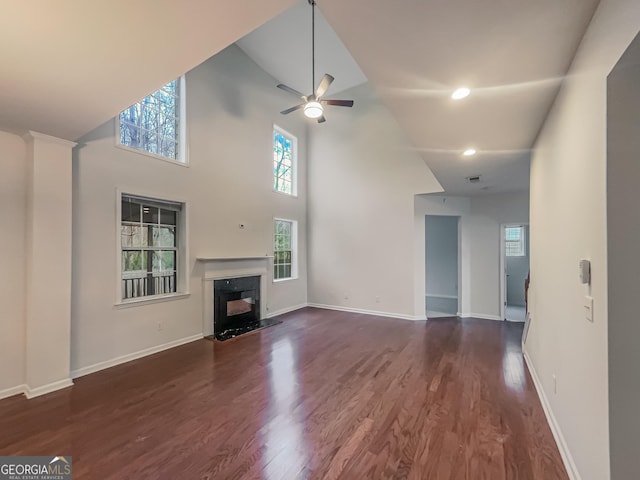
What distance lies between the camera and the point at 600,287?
1.34 m

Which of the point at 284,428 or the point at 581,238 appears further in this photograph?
the point at 284,428

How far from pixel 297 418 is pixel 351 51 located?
2.79 m

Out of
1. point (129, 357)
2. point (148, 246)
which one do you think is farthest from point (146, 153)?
point (129, 357)

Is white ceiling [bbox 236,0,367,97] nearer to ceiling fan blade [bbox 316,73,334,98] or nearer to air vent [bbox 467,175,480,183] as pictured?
ceiling fan blade [bbox 316,73,334,98]

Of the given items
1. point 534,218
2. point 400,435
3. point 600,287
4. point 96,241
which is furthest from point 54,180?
point 534,218

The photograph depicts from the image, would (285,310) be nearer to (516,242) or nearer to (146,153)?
(146,153)

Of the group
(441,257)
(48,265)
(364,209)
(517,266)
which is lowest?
(517,266)

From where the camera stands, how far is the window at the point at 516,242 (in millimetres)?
7141

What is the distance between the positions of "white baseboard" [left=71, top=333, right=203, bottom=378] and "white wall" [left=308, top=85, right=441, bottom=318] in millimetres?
3386

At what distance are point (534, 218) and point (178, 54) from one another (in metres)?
3.78

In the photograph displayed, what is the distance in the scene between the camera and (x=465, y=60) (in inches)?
68.6

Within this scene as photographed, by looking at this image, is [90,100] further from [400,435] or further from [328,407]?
[400,435]

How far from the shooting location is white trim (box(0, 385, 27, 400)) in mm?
2845

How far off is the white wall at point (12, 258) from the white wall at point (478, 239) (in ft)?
19.2
